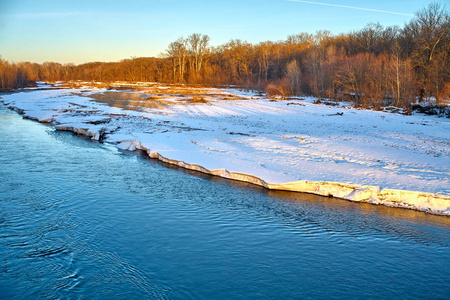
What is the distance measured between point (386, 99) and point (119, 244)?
40742 mm

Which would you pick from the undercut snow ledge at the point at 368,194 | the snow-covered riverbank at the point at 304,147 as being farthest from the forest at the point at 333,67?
the undercut snow ledge at the point at 368,194

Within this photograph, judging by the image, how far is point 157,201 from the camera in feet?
36.3

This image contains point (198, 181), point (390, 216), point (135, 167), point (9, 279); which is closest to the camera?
point (9, 279)

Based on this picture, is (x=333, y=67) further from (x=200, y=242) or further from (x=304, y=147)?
(x=200, y=242)

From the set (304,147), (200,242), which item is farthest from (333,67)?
(200,242)

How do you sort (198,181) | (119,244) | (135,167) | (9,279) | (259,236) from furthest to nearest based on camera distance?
(135,167), (198,181), (259,236), (119,244), (9,279)

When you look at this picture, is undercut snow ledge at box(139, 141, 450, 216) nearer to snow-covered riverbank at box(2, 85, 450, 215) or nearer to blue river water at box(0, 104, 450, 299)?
snow-covered riverbank at box(2, 85, 450, 215)

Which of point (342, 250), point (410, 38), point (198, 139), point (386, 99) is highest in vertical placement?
point (410, 38)

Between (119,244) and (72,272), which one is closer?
(72,272)

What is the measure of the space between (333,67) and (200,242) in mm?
48648

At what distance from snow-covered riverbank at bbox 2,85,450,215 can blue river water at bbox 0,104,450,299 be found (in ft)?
2.70

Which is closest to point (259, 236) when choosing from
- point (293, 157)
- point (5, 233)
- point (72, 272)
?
point (72, 272)

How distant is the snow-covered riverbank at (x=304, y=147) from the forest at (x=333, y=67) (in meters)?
10.4

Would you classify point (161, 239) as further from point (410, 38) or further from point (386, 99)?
point (410, 38)
